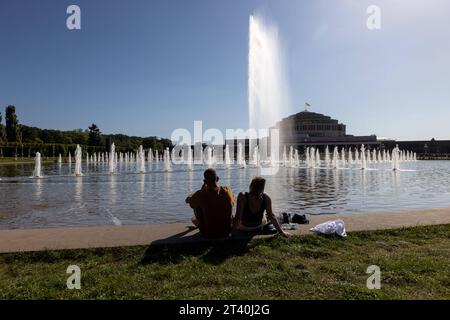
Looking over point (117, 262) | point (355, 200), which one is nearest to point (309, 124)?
point (355, 200)

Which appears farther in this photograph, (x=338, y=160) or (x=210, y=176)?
(x=338, y=160)

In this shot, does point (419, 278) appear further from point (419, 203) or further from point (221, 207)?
point (419, 203)

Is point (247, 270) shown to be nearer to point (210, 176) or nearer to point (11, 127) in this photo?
point (210, 176)

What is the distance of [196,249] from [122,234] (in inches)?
65.5

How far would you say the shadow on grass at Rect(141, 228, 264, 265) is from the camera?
6.50 m

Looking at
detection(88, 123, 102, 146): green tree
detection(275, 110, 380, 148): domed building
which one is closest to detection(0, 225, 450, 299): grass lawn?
detection(88, 123, 102, 146): green tree

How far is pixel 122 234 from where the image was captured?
7.93 meters

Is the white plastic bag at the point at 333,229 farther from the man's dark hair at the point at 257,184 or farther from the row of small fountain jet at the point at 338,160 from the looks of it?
the row of small fountain jet at the point at 338,160

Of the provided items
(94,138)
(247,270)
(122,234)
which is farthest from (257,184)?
(94,138)

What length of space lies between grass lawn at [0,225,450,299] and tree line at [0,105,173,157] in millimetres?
93608

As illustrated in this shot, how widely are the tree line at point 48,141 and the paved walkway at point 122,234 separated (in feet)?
301

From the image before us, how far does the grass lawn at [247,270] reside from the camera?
200 inches
